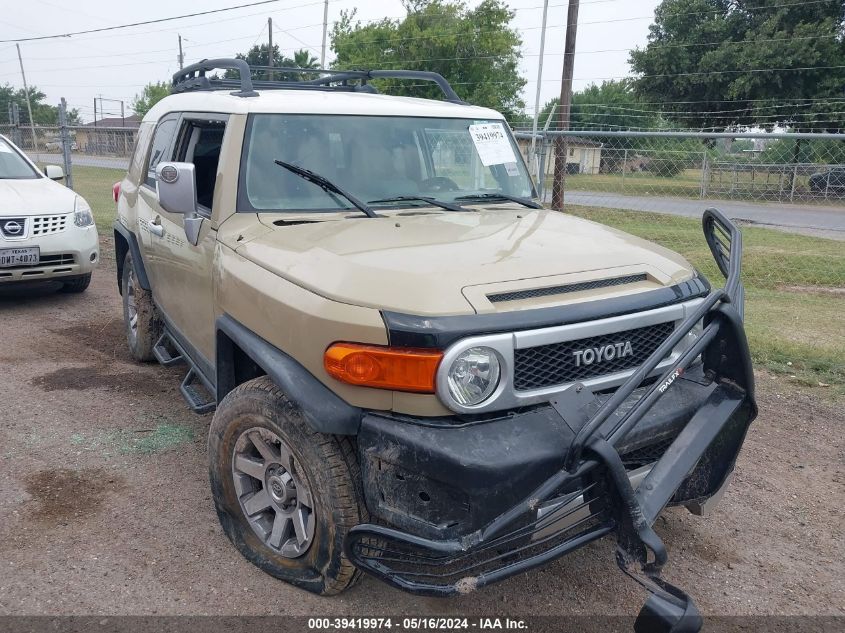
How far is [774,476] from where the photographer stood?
4082 millimetres

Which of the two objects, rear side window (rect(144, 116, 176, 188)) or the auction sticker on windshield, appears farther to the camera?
rear side window (rect(144, 116, 176, 188))

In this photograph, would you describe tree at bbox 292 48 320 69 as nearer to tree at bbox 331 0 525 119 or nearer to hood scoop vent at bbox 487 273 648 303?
tree at bbox 331 0 525 119

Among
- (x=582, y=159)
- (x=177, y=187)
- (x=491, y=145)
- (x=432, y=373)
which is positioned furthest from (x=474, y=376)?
(x=582, y=159)

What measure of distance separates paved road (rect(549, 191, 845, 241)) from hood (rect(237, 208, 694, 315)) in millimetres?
7781

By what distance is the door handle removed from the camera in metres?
4.41

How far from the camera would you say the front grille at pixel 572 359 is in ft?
8.20

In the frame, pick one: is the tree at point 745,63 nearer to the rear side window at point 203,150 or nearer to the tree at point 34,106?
the rear side window at point 203,150

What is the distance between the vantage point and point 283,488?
287 cm

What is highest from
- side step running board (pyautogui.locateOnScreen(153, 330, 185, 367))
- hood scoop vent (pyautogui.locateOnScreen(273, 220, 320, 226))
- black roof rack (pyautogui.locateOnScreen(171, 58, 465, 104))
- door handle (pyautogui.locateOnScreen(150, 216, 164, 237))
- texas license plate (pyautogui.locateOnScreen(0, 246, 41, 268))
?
black roof rack (pyautogui.locateOnScreen(171, 58, 465, 104))

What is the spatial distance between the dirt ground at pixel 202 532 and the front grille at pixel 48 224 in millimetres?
2346

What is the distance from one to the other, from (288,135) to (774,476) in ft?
10.5

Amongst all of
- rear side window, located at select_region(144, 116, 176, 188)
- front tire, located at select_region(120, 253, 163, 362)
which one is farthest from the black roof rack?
front tire, located at select_region(120, 253, 163, 362)

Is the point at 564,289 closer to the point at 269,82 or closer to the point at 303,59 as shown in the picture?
the point at 269,82

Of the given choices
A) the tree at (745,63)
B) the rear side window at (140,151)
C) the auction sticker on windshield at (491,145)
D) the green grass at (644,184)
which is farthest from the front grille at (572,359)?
the tree at (745,63)
